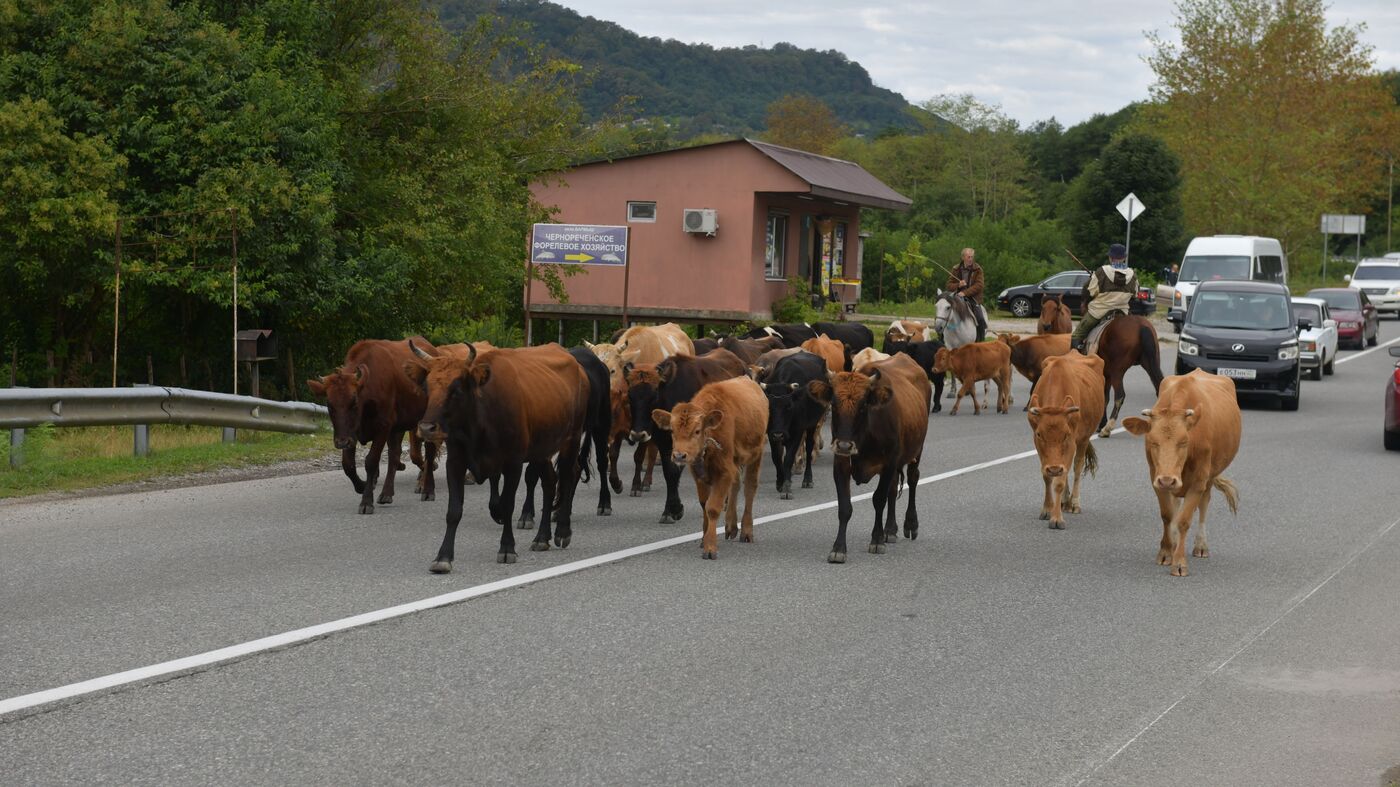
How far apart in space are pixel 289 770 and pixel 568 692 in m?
1.56

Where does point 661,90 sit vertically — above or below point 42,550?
above

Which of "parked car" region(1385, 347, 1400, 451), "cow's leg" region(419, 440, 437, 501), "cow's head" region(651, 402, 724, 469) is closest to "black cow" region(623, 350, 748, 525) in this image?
"cow's head" region(651, 402, 724, 469)

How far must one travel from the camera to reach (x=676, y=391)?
13445 mm

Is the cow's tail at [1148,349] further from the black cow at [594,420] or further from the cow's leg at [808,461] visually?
the black cow at [594,420]

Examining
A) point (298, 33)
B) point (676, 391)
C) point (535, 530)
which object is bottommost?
point (535, 530)

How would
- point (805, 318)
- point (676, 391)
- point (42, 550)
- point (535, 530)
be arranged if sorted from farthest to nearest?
point (805, 318), point (676, 391), point (535, 530), point (42, 550)

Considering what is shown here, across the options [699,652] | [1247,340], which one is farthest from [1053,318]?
[699,652]

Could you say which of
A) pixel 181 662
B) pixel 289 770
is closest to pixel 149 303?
pixel 181 662

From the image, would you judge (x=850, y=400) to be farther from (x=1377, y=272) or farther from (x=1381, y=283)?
(x=1377, y=272)

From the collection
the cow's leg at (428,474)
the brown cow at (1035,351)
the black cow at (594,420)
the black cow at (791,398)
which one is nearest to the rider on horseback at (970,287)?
the brown cow at (1035,351)

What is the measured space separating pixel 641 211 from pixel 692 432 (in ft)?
96.3

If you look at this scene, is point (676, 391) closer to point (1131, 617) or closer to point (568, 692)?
point (1131, 617)

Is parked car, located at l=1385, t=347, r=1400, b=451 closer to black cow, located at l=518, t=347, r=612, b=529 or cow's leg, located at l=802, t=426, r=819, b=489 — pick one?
cow's leg, located at l=802, t=426, r=819, b=489

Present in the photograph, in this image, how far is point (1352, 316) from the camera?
45.2m
